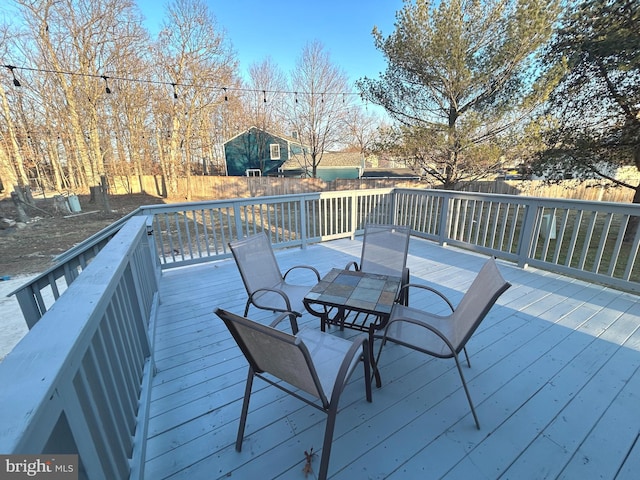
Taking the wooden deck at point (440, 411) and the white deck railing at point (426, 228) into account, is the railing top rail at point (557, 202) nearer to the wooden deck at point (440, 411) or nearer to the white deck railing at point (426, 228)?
the white deck railing at point (426, 228)

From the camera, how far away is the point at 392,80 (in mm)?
7617

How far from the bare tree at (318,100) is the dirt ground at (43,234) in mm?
10014

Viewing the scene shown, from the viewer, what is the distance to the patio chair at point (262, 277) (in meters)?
2.43

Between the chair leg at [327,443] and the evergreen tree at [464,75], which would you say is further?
the evergreen tree at [464,75]

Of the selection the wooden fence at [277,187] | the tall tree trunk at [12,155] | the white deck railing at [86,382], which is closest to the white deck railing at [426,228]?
the white deck railing at [86,382]

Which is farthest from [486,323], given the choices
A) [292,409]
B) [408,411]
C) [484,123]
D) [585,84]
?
[585,84]

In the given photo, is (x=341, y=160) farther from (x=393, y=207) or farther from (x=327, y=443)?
(x=327, y=443)

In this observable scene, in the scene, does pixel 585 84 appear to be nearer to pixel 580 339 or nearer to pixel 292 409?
pixel 580 339

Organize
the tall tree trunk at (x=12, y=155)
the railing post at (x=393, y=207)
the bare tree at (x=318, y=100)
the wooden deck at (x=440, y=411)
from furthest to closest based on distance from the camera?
the bare tree at (x=318, y=100) < the tall tree trunk at (x=12, y=155) < the railing post at (x=393, y=207) < the wooden deck at (x=440, y=411)

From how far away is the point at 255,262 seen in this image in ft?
8.96

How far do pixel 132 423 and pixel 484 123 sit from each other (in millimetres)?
8160

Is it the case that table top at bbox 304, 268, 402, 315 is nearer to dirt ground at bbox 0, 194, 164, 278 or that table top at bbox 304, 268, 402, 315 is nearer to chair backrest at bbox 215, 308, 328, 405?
chair backrest at bbox 215, 308, 328, 405

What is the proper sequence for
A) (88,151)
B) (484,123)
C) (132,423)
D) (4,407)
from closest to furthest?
(4,407)
(132,423)
(484,123)
(88,151)

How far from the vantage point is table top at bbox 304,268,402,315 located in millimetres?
1958
